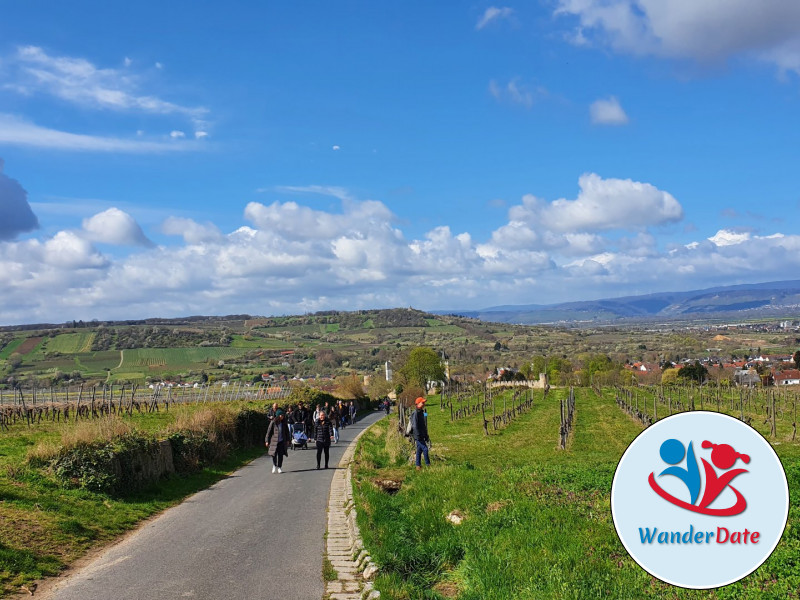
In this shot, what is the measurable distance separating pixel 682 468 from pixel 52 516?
34.2 ft

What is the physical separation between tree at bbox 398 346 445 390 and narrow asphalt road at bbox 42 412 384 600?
7519 centimetres

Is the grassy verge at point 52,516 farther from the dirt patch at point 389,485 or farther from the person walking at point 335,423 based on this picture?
the person walking at point 335,423

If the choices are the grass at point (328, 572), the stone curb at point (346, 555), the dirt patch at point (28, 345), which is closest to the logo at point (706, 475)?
the stone curb at point (346, 555)

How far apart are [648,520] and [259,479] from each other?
15160 mm

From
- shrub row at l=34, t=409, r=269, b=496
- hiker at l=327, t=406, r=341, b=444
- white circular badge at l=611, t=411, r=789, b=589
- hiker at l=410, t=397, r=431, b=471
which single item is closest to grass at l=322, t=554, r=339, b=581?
white circular badge at l=611, t=411, r=789, b=589

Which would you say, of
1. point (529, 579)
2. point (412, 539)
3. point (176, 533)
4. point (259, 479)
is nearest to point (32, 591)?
point (176, 533)

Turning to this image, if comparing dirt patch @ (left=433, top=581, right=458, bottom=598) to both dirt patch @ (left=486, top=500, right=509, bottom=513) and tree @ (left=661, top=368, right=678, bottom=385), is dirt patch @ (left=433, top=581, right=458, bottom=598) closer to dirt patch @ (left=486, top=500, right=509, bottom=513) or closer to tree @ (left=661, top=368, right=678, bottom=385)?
dirt patch @ (left=486, top=500, right=509, bottom=513)

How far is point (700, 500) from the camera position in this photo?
13.7 ft

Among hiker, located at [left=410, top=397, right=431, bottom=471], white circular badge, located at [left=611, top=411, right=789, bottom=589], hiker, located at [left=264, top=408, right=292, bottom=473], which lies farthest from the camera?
hiker, located at [left=264, top=408, right=292, bottom=473]

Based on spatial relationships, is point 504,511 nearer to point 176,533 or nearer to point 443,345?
point 176,533

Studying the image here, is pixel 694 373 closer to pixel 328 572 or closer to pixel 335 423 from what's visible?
pixel 335 423

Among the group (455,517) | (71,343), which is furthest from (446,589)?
(71,343)

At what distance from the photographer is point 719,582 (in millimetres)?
4039

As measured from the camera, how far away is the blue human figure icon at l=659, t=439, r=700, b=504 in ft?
13.6
